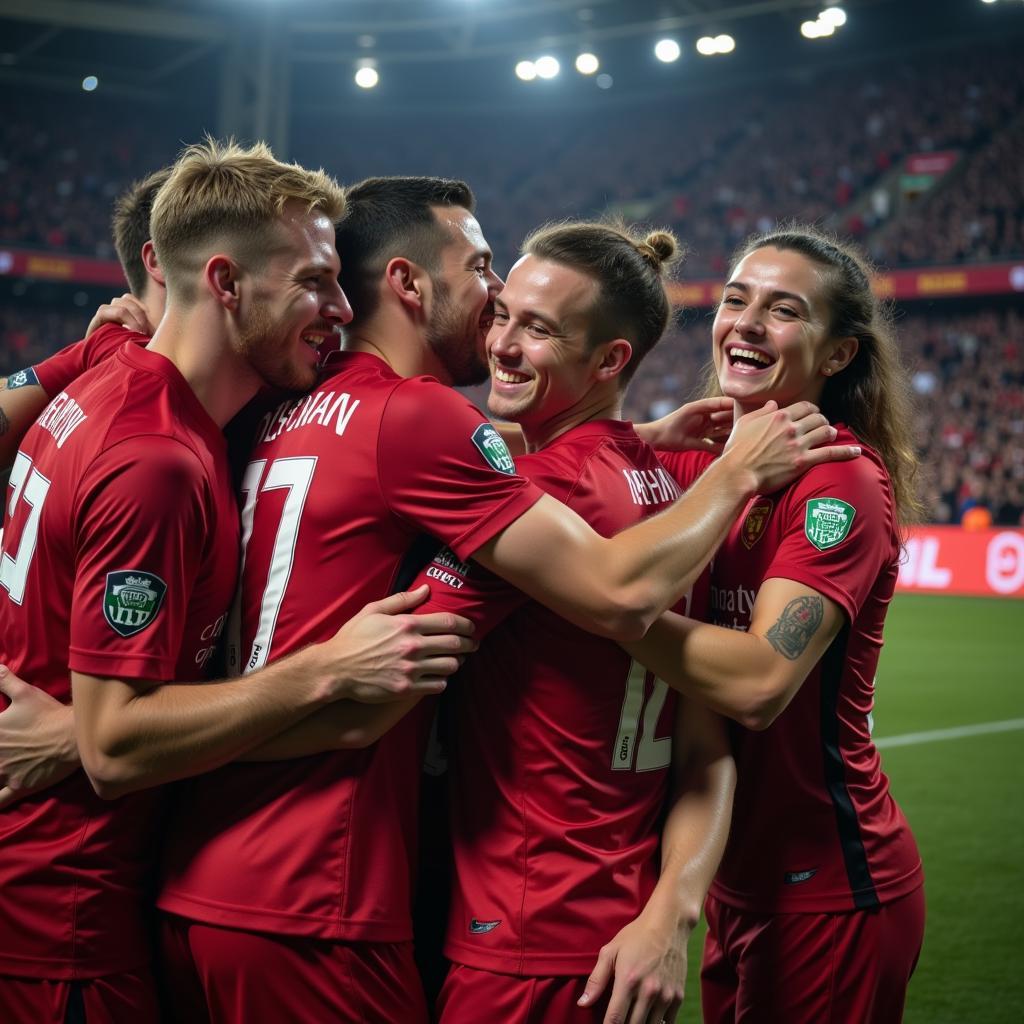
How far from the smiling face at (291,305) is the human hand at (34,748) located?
2.80 ft

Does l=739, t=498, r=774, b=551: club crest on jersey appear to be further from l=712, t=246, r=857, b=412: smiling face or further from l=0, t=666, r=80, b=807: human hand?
l=0, t=666, r=80, b=807: human hand

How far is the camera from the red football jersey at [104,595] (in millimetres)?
2377

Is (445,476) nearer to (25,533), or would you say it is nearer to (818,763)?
(25,533)

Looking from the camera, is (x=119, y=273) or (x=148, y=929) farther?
(x=119, y=273)

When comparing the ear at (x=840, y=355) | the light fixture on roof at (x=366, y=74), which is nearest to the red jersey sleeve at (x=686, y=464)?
the ear at (x=840, y=355)

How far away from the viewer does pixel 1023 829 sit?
24.2 feet

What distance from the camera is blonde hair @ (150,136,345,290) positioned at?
8.77 ft

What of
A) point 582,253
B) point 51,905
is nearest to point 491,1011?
point 51,905

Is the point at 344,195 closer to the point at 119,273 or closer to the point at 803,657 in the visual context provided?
the point at 803,657

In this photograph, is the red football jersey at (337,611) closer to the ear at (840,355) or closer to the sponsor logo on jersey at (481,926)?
the sponsor logo on jersey at (481,926)

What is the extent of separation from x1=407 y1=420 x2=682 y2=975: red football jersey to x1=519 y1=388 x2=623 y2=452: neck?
234 mm

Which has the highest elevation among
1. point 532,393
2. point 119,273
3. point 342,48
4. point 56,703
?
point 342,48

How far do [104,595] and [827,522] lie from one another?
161cm

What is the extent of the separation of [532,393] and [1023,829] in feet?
19.1
